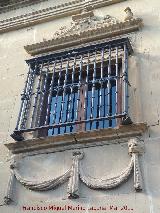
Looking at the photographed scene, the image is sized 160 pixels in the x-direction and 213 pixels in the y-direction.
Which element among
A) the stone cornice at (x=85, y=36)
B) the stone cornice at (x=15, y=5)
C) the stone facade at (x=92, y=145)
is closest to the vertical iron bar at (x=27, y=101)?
the stone facade at (x=92, y=145)

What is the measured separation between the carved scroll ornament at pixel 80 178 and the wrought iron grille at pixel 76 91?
2.17 feet

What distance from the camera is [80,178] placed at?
6031mm

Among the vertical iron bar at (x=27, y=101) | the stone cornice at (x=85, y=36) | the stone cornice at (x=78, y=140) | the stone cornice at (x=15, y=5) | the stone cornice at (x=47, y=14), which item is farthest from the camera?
the stone cornice at (x=15, y=5)

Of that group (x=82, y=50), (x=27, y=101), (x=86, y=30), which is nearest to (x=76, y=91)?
(x=82, y=50)

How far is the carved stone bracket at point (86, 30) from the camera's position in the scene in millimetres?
7844

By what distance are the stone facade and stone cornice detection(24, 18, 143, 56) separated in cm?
2

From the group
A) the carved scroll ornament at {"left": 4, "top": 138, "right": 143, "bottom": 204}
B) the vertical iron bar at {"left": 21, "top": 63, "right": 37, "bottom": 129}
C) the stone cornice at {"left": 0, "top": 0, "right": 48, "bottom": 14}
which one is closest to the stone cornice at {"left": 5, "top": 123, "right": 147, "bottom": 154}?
the carved scroll ornament at {"left": 4, "top": 138, "right": 143, "bottom": 204}

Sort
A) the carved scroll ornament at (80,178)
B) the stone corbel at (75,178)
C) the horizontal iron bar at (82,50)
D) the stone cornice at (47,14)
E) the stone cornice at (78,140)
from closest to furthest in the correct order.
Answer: the carved scroll ornament at (80,178), the stone corbel at (75,178), the stone cornice at (78,140), the horizontal iron bar at (82,50), the stone cornice at (47,14)

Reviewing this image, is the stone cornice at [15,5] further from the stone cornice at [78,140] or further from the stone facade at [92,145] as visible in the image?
the stone cornice at [78,140]

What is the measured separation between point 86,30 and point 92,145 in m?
2.73

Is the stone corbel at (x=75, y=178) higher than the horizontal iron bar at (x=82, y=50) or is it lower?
lower

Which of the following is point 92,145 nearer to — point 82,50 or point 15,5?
point 82,50

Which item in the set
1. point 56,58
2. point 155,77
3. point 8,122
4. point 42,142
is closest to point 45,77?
point 56,58

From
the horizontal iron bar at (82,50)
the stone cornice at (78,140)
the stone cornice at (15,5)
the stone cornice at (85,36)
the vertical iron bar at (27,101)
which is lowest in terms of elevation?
the stone cornice at (78,140)
